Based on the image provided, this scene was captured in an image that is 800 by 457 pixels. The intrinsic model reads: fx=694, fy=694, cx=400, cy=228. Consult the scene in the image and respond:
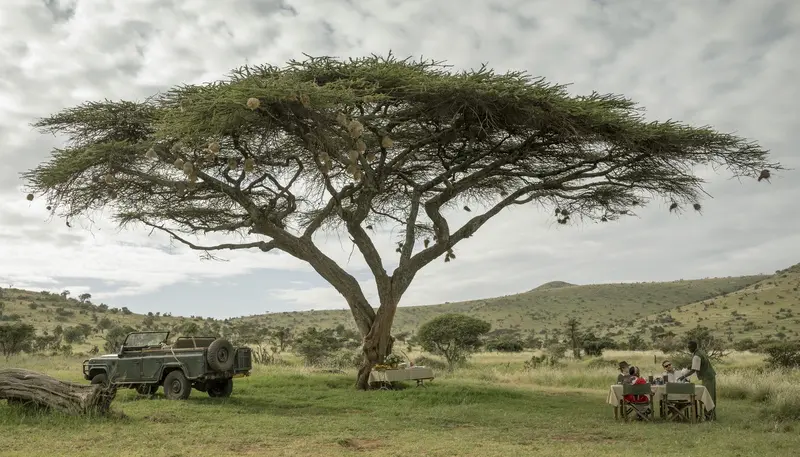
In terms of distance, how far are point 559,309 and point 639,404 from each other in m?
78.4

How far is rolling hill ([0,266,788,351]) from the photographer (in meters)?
61.9

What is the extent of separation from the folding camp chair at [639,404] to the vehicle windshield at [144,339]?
11202mm

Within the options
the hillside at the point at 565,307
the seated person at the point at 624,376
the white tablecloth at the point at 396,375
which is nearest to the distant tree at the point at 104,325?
the hillside at the point at 565,307

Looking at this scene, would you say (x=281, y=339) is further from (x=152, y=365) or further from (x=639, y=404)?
(x=639, y=404)

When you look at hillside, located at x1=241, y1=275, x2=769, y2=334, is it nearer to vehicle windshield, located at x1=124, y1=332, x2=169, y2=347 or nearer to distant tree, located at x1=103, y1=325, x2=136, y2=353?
distant tree, located at x1=103, y1=325, x2=136, y2=353

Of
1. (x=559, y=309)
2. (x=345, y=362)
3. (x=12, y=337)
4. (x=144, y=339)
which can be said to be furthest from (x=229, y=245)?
(x=559, y=309)

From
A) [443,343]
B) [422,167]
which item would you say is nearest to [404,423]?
[422,167]

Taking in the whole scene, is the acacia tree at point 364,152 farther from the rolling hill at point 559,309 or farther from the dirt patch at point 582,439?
the rolling hill at point 559,309

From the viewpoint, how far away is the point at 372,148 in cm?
1902

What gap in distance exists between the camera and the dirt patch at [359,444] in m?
10.2

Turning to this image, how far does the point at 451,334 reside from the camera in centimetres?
4016

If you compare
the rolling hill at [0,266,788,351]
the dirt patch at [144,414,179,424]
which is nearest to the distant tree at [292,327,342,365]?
the rolling hill at [0,266,788,351]

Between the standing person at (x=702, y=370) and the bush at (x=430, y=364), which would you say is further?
the bush at (x=430, y=364)

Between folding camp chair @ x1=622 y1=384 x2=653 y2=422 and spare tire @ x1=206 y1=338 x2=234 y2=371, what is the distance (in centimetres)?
905
